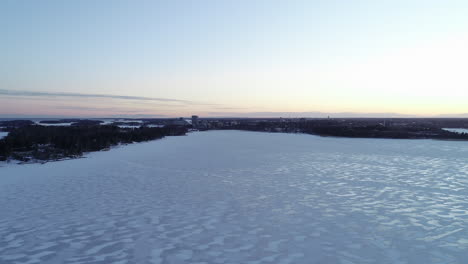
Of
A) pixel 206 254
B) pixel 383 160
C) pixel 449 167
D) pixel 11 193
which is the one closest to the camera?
pixel 206 254

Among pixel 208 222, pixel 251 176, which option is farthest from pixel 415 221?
pixel 251 176

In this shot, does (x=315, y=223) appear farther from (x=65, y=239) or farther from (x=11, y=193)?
(x=11, y=193)

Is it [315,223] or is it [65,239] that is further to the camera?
[315,223]

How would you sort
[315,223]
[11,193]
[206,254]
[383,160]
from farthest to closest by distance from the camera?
[383,160]
[11,193]
[315,223]
[206,254]

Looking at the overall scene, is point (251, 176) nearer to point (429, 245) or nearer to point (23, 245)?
point (429, 245)

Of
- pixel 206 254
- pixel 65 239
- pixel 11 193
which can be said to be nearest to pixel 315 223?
pixel 206 254

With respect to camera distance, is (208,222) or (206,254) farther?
(208,222)
